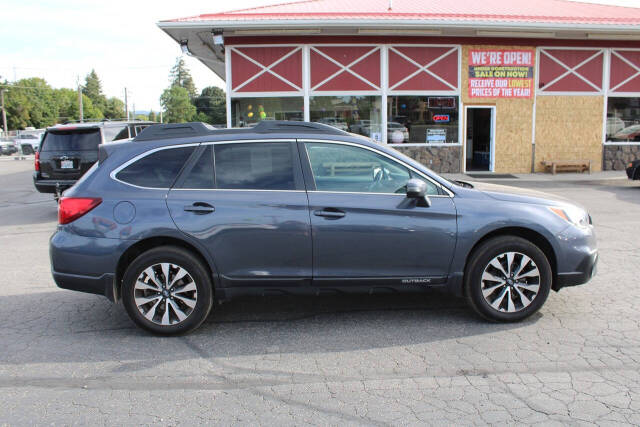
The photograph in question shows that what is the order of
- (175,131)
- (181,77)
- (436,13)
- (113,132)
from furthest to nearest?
(181,77), (436,13), (113,132), (175,131)

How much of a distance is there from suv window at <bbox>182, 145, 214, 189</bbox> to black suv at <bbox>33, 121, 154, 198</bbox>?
745cm

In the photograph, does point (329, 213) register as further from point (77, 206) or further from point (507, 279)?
point (77, 206)

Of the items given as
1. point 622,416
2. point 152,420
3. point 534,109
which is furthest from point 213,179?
point 534,109

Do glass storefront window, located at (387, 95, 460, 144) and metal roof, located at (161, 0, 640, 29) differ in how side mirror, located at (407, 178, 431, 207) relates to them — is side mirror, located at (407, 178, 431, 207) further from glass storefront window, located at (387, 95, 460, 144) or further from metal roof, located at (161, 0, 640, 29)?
glass storefront window, located at (387, 95, 460, 144)

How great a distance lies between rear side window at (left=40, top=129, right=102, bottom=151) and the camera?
11242 millimetres

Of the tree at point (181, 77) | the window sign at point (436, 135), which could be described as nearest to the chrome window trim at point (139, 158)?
the window sign at point (436, 135)

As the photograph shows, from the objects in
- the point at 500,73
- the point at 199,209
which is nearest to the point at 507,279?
the point at 199,209

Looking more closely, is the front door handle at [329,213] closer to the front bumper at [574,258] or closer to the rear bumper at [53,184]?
the front bumper at [574,258]

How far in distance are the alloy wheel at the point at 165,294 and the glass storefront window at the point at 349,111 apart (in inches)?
527

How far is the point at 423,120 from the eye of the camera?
17922 millimetres

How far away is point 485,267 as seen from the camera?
462 cm

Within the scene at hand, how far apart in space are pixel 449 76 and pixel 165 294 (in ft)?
50.0

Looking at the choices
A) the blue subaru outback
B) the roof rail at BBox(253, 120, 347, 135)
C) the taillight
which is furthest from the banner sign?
the taillight

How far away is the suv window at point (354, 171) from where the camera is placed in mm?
4652
